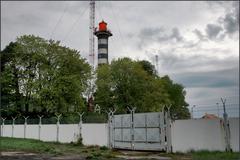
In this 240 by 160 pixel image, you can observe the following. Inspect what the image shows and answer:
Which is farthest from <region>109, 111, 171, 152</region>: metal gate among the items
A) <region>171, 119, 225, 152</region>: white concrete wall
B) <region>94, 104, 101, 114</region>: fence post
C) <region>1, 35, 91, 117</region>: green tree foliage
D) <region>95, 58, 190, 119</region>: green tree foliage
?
<region>94, 104, 101, 114</region>: fence post

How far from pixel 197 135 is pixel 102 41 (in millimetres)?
49397

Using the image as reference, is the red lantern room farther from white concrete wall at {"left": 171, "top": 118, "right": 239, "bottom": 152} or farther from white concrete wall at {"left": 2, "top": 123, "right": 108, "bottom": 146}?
white concrete wall at {"left": 171, "top": 118, "right": 239, "bottom": 152}

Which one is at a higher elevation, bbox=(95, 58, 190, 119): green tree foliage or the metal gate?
bbox=(95, 58, 190, 119): green tree foliage

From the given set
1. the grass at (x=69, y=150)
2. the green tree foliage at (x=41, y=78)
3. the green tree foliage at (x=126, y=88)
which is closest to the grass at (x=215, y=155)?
the grass at (x=69, y=150)

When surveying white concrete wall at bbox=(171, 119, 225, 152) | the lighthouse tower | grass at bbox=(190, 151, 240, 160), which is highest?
the lighthouse tower

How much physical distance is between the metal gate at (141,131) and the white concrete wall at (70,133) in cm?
114

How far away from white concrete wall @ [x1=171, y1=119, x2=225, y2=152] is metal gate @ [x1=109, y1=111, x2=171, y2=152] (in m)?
0.49

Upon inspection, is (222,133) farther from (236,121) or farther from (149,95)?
(149,95)

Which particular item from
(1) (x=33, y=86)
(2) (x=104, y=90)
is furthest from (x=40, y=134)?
(2) (x=104, y=90)

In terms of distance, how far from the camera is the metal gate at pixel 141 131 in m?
16.5

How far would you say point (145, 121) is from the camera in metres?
17.7

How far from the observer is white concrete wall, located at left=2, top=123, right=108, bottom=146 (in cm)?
2109

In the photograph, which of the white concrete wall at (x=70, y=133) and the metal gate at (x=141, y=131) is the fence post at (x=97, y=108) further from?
the metal gate at (x=141, y=131)

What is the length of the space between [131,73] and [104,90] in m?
4.95
